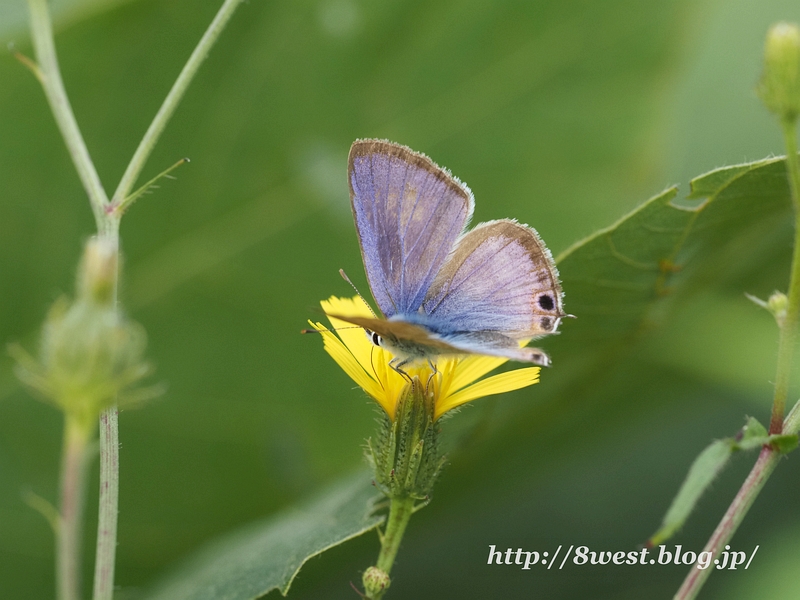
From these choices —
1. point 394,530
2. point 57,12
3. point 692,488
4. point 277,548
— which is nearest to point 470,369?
point 394,530

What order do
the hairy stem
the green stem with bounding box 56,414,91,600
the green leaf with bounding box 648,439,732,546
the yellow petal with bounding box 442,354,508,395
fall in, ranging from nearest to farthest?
the green stem with bounding box 56,414,91,600 < the green leaf with bounding box 648,439,732,546 < the hairy stem < the yellow petal with bounding box 442,354,508,395

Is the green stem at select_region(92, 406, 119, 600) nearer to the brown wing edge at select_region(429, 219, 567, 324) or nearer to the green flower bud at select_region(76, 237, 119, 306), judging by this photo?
the green flower bud at select_region(76, 237, 119, 306)

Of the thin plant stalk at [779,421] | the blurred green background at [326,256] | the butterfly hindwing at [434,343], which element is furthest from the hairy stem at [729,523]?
the blurred green background at [326,256]

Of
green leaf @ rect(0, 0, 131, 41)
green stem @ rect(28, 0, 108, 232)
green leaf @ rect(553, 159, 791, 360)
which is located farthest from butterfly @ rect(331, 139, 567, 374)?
green leaf @ rect(0, 0, 131, 41)

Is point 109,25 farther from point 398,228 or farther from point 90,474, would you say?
point 90,474

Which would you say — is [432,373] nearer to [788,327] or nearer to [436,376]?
[436,376]

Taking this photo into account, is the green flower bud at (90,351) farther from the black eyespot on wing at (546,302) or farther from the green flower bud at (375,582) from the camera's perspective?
the black eyespot on wing at (546,302)
